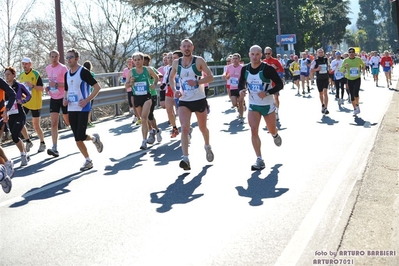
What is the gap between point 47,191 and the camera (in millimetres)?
8266

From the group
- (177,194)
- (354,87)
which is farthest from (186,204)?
(354,87)

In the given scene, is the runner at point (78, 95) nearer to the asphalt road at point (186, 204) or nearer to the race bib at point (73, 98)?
the race bib at point (73, 98)

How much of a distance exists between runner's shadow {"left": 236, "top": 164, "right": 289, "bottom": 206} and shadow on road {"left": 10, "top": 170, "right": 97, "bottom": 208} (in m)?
2.37

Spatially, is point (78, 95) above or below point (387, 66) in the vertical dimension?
above

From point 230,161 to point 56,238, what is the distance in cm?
454

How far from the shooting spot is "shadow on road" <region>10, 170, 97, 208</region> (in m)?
7.73

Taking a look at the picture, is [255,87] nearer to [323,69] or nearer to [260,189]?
[260,189]

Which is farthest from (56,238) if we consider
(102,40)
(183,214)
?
(102,40)

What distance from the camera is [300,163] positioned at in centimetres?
936

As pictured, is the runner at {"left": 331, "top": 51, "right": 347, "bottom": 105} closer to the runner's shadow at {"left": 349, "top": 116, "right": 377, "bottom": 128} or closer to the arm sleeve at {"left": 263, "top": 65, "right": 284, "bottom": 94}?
the runner's shadow at {"left": 349, "top": 116, "right": 377, "bottom": 128}

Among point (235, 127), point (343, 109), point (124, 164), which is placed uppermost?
point (124, 164)

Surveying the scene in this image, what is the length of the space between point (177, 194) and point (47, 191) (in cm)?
187

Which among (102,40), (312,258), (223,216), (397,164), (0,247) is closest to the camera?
(312,258)

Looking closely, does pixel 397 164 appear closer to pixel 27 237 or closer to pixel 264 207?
pixel 264 207
